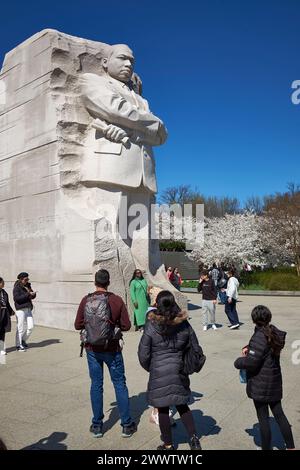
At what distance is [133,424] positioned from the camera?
4098 mm

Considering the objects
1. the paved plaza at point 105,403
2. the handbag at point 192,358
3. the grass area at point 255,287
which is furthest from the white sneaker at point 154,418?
the grass area at point 255,287

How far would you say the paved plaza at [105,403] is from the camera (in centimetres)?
391

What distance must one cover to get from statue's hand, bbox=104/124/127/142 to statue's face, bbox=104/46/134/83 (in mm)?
1722

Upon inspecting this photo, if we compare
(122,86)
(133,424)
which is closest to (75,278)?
(122,86)

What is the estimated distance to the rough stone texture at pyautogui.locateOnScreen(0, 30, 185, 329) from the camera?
31.5 ft

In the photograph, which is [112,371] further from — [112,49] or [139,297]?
[112,49]

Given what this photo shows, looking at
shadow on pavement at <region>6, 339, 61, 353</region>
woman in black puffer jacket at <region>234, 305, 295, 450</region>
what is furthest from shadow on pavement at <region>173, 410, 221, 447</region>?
shadow on pavement at <region>6, 339, 61, 353</region>

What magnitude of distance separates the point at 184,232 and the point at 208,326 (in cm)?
3266

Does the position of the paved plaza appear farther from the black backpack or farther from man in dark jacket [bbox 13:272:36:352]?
the black backpack

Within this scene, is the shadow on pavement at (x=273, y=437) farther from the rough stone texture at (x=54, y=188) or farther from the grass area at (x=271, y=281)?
the grass area at (x=271, y=281)

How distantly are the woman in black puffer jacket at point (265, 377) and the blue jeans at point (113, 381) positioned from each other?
47.1 inches

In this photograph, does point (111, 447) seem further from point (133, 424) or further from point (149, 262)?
point (149, 262)

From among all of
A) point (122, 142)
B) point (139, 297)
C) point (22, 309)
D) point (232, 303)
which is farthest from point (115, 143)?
point (232, 303)

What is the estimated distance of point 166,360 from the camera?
3549 mm
